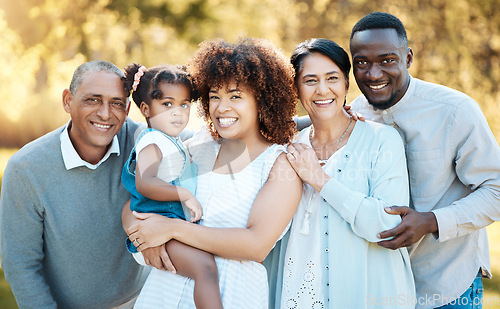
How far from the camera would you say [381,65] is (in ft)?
9.69

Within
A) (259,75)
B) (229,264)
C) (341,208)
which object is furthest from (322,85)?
(229,264)

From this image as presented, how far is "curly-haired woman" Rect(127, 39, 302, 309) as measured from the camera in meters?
2.51

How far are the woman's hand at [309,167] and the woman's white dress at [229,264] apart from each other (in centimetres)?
11

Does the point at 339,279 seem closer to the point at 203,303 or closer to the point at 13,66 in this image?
the point at 203,303

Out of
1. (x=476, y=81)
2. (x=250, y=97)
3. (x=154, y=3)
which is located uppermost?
(x=154, y=3)

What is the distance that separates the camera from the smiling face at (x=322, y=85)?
2801 mm

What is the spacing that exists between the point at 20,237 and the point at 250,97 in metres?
1.73

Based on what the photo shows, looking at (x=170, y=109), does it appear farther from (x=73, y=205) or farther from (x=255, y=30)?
(x=255, y=30)

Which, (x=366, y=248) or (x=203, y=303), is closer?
(x=203, y=303)

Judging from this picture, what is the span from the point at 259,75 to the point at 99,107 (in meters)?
1.11

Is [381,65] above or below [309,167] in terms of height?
above

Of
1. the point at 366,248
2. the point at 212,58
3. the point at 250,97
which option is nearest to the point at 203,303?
the point at 366,248

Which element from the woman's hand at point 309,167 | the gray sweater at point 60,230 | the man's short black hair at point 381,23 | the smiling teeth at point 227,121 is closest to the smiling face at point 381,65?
the man's short black hair at point 381,23

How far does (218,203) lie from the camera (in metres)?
2.66
